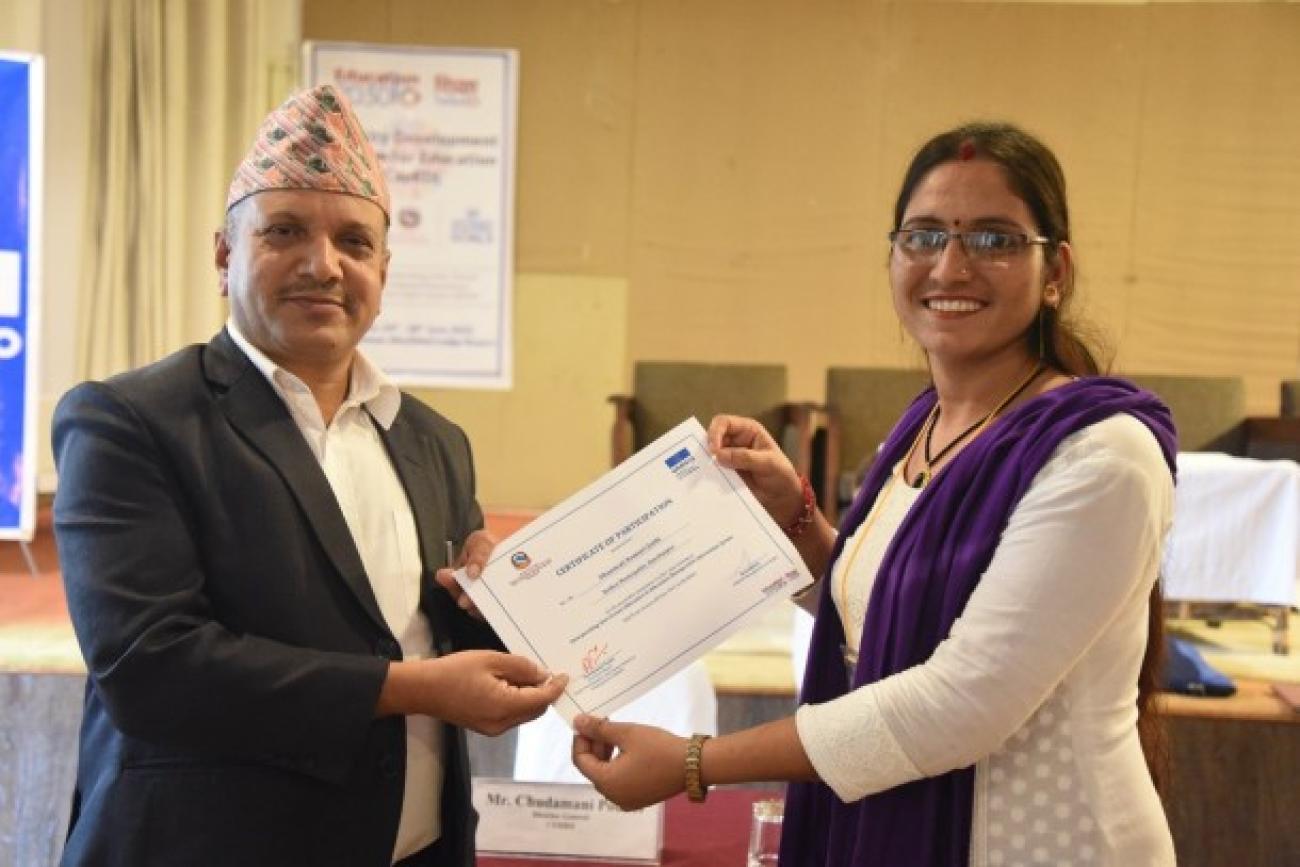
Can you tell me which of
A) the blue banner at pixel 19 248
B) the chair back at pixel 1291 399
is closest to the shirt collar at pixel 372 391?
the blue banner at pixel 19 248

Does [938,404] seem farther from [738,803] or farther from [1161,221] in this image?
[1161,221]

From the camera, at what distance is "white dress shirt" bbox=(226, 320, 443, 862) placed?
132 centimetres

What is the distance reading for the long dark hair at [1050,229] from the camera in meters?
1.26

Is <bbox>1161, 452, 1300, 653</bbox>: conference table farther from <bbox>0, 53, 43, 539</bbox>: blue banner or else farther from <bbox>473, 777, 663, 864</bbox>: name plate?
<bbox>0, 53, 43, 539</bbox>: blue banner

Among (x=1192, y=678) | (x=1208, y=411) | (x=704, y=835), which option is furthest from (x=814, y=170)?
(x=704, y=835)

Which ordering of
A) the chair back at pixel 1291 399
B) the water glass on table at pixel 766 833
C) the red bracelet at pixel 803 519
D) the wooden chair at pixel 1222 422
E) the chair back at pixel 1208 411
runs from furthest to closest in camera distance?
the chair back at pixel 1291 399
the chair back at pixel 1208 411
the wooden chair at pixel 1222 422
the water glass on table at pixel 766 833
the red bracelet at pixel 803 519

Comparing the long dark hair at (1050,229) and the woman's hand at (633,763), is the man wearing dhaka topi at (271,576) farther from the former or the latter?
the long dark hair at (1050,229)

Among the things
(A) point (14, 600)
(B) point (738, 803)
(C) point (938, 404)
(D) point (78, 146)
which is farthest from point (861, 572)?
(D) point (78, 146)

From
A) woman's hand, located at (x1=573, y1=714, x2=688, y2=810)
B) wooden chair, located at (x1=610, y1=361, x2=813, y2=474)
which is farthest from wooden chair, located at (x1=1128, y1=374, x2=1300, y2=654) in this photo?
woman's hand, located at (x1=573, y1=714, x2=688, y2=810)

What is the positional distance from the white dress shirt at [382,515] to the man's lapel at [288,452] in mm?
24

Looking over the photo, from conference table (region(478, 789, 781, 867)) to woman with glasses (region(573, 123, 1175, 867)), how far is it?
1.31 feet

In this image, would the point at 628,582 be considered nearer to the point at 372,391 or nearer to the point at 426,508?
the point at 426,508

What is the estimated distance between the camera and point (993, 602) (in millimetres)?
1139

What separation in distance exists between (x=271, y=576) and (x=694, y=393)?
13.7 feet
